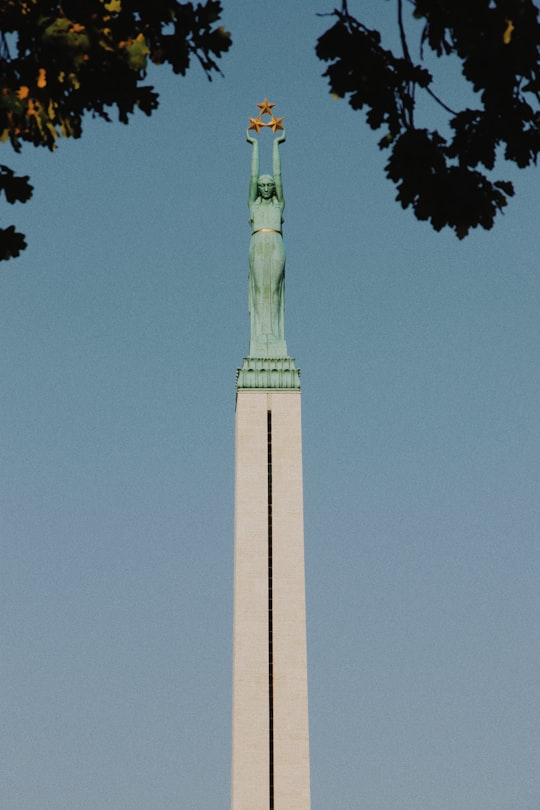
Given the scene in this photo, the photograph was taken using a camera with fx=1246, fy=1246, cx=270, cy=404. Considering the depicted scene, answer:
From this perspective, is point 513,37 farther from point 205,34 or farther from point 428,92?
point 205,34

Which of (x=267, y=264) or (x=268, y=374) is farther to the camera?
(x=267, y=264)

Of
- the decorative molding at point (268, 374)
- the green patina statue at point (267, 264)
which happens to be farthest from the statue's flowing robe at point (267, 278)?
the decorative molding at point (268, 374)

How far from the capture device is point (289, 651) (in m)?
41.4

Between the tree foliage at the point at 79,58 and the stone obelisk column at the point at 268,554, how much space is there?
33.1m

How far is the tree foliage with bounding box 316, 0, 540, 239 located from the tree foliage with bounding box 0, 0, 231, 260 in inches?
39.6

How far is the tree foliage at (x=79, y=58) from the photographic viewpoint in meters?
8.80

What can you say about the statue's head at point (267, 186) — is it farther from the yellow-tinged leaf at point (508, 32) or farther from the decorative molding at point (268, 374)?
the yellow-tinged leaf at point (508, 32)

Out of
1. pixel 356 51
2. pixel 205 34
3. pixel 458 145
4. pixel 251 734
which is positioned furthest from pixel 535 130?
pixel 251 734

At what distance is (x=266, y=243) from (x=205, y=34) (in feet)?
124

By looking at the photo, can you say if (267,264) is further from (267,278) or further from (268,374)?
(268,374)

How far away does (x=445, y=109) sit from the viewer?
9453 mm

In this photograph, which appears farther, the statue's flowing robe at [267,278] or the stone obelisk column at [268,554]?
the statue's flowing robe at [267,278]

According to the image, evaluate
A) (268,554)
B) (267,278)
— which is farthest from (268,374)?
(268,554)

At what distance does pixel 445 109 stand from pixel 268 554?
112ft
